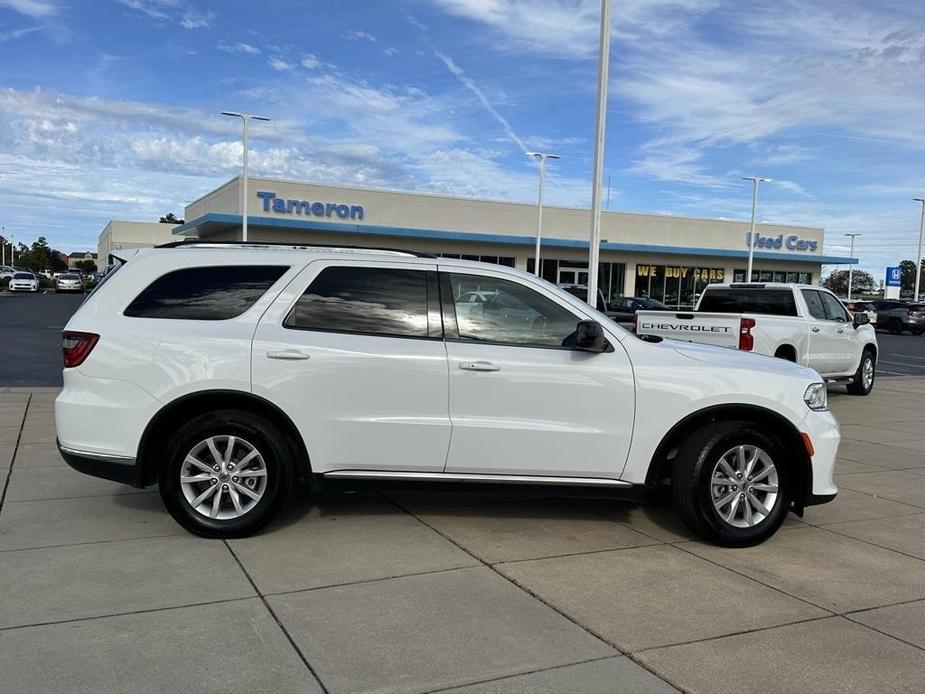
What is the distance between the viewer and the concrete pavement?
351cm

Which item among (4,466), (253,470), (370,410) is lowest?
(4,466)

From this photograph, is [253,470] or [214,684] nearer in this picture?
[214,684]

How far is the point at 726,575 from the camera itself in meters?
4.80

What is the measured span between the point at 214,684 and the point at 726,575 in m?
2.96

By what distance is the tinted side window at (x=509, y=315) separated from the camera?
17.4 ft

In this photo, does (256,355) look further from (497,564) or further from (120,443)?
(497,564)

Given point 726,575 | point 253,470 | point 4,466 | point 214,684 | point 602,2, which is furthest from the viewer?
point 602,2

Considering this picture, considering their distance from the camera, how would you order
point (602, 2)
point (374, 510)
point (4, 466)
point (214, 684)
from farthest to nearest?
point (602, 2) < point (4, 466) < point (374, 510) < point (214, 684)

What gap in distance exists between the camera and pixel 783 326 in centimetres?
1205

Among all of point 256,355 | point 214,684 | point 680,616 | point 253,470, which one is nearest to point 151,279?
point 256,355

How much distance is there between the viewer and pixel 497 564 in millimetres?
4871

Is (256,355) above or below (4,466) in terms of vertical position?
above

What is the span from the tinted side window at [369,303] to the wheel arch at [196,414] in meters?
0.55

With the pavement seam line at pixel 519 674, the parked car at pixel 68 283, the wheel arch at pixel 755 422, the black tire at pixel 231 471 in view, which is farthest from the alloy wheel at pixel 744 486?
the parked car at pixel 68 283
